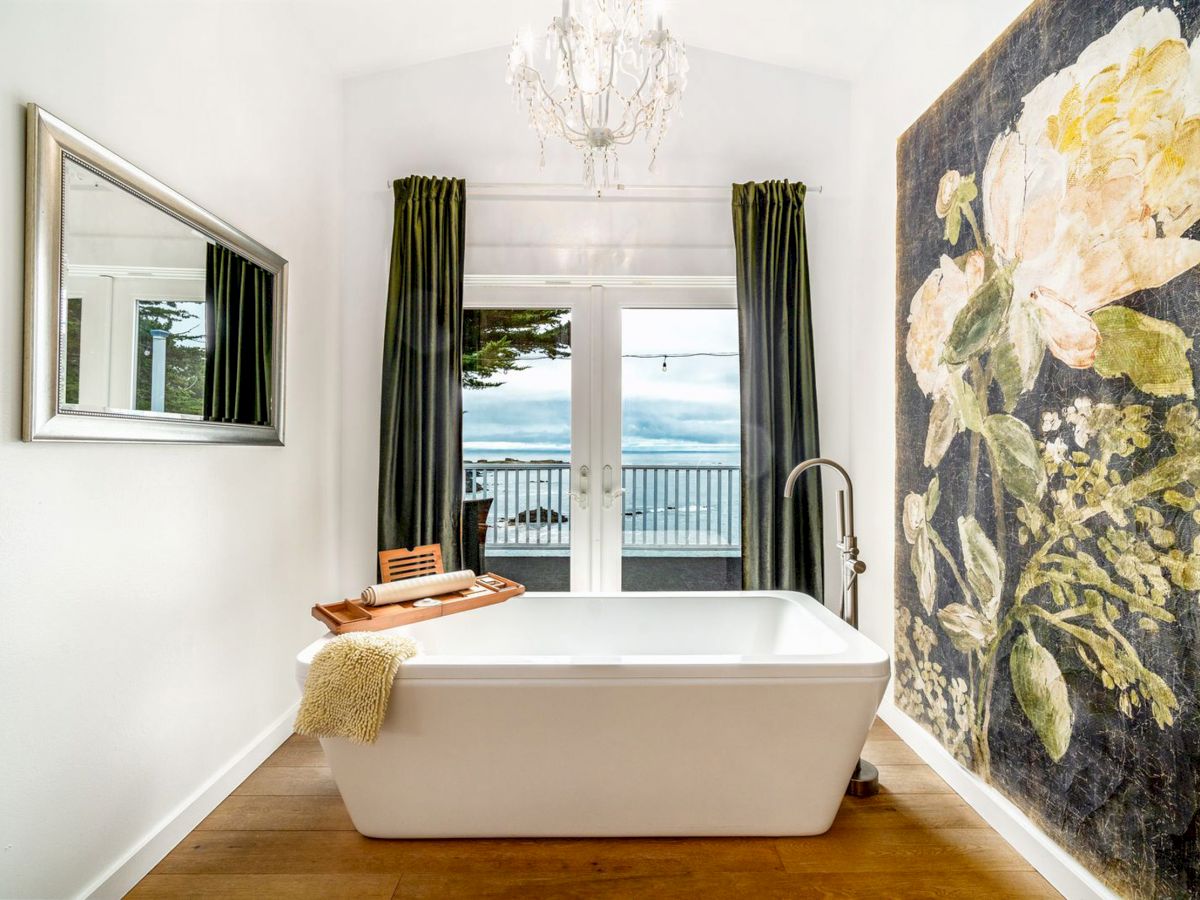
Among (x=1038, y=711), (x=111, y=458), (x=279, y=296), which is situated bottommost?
(x=1038, y=711)

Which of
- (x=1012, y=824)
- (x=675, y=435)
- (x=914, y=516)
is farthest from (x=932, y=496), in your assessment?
(x=675, y=435)

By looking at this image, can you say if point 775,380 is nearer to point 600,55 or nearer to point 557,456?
point 557,456

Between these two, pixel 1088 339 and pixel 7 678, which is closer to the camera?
pixel 7 678

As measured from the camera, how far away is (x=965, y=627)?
2084 millimetres

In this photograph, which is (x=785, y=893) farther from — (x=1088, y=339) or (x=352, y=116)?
(x=352, y=116)

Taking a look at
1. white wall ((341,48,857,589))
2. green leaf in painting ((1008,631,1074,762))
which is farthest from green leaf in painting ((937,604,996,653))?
white wall ((341,48,857,589))

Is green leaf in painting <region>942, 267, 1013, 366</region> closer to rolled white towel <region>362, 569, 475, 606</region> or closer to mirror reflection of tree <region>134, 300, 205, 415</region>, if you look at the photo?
rolled white towel <region>362, 569, 475, 606</region>

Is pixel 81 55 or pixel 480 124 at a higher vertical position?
pixel 480 124

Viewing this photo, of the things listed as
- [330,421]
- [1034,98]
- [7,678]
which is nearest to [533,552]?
[330,421]

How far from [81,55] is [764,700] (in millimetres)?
2320

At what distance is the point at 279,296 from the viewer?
2.43 meters

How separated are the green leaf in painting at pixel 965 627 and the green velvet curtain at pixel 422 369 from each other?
1950mm

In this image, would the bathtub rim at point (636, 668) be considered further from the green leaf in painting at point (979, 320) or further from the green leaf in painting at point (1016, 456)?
the green leaf in painting at point (979, 320)

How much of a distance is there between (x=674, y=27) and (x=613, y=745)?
114 inches
